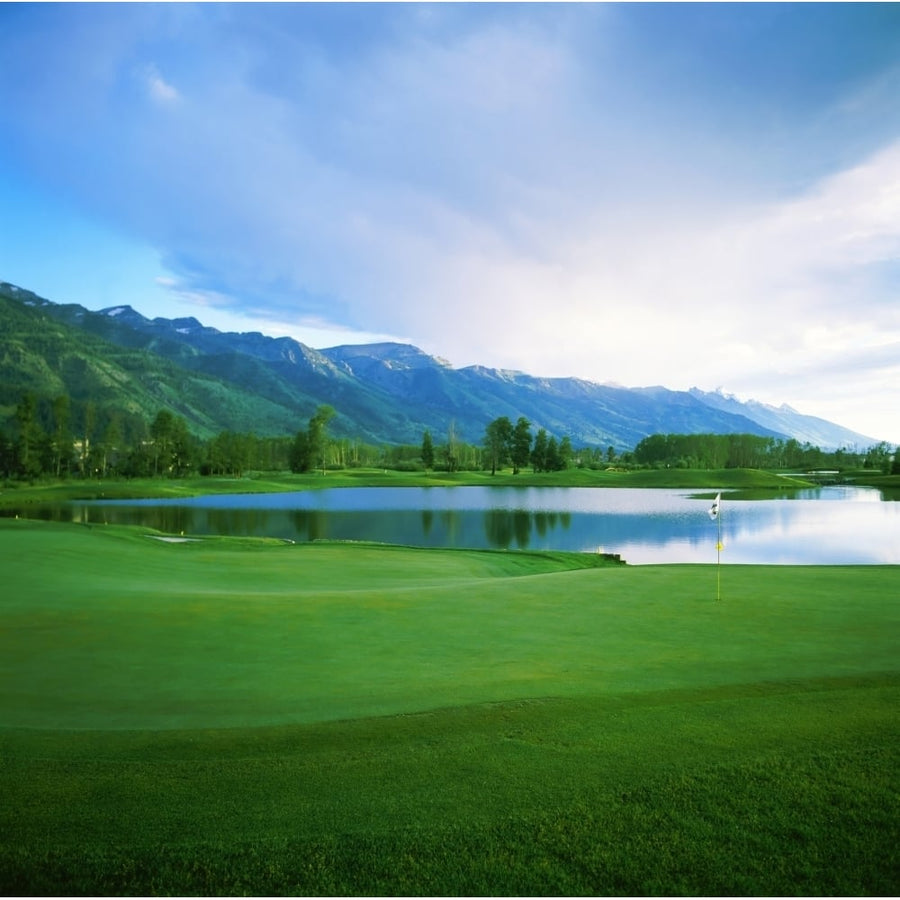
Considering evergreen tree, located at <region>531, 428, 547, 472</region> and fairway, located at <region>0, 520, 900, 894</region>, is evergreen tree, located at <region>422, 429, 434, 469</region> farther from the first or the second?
fairway, located at <region>0, 520, 900, 894</region>

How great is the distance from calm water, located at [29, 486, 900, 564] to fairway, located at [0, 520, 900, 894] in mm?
25505

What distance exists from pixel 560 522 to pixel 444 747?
4990cm

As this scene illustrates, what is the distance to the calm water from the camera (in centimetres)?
3984

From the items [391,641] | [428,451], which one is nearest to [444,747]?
[391,641]

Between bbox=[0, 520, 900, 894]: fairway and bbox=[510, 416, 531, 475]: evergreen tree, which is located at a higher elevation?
bbox=[510, 416, 531, 475]: evergreen tree

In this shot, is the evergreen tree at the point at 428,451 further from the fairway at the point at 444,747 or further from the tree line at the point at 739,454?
the fairway at the point at 444,747

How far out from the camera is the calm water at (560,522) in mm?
39844

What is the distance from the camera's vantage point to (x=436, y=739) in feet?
22.7

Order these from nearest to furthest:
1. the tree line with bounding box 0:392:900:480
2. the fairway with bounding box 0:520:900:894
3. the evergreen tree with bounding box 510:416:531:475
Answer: the fairway with bounding box 0:520:900:894, the tree line with bounding box 0:392:900:480, the evergreen tree with bounding box 510:416:531:475

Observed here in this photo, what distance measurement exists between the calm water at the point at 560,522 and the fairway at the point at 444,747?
1004 inches

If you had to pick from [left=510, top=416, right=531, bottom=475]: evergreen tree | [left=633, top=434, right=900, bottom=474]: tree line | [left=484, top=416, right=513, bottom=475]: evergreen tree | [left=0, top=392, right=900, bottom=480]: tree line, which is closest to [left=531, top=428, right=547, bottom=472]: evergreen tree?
[left=0, top=392, right=900, bottom=480]: tree line

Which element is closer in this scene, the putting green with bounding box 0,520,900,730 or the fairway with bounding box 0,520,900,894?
the fairway with bounding box 0,520,900,894

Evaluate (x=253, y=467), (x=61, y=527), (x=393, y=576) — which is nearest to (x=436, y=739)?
(x=393, y=576)

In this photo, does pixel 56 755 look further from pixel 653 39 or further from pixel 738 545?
pixel 738 545
